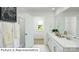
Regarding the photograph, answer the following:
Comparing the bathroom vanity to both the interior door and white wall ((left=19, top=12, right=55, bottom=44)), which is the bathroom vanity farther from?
the interior door

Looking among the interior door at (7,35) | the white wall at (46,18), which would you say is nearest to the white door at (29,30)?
the white wall at (46,18)

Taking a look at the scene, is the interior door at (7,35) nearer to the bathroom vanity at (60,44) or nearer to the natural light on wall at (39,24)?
the natural light on wall at (39,24)

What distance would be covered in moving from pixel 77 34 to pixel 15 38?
2.08 feet

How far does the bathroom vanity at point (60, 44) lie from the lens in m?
0.98

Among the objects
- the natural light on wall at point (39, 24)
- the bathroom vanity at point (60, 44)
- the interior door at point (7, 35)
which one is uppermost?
the natural light on wall at point (39, 24)

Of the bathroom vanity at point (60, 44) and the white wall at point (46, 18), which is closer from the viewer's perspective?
the bathroom vanity at point (60, 44)

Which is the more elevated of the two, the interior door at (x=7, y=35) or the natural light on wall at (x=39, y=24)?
the natural light on wall at (x=39, y=24)

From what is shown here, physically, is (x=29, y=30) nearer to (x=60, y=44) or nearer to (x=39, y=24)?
(x=39, y=24)

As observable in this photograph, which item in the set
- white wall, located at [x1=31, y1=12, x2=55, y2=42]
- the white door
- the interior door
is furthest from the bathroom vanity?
the interior door

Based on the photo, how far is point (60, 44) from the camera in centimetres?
117

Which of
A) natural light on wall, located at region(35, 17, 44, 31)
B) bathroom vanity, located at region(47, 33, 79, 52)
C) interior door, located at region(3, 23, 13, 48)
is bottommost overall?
bathroom vanity, located at region(47, 33, 79, 52)

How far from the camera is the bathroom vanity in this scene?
984 millimetres
